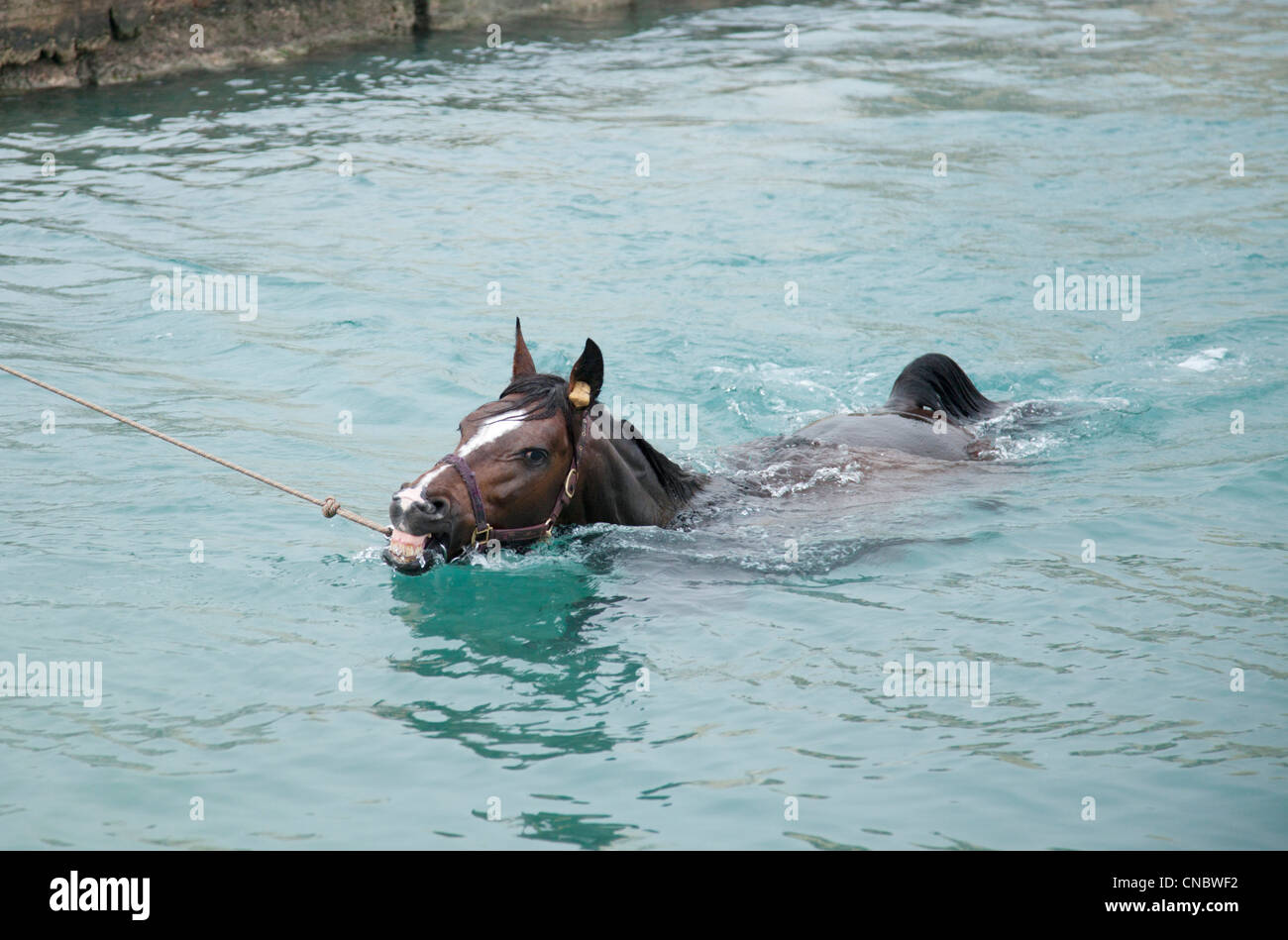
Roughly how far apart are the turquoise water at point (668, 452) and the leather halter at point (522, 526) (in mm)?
367

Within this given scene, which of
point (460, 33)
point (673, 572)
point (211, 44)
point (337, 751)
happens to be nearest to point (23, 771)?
point (337, 751)

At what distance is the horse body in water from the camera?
4938mm

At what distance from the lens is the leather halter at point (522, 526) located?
5062 mm

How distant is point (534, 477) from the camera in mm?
5238

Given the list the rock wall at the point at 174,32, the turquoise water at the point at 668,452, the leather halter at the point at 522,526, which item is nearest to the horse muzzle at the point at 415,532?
the leather halter at the point at 522,526

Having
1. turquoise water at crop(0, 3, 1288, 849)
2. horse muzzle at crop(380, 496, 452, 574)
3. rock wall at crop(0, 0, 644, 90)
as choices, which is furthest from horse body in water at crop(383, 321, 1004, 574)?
rock wall at crop(0, 0, 644, 90)

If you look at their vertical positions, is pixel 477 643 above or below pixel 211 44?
below

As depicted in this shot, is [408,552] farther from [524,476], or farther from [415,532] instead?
[524,476]

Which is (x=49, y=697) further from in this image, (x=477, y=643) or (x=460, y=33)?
(x=460, y=33)

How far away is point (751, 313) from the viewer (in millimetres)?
10508

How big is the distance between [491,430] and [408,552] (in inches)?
25.2

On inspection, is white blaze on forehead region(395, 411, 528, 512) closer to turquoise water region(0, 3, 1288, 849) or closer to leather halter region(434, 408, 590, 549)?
leather halter region(434, 408, 590, 549)

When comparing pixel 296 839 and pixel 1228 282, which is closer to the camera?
pixel 296 839

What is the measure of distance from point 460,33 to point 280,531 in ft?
51.0
